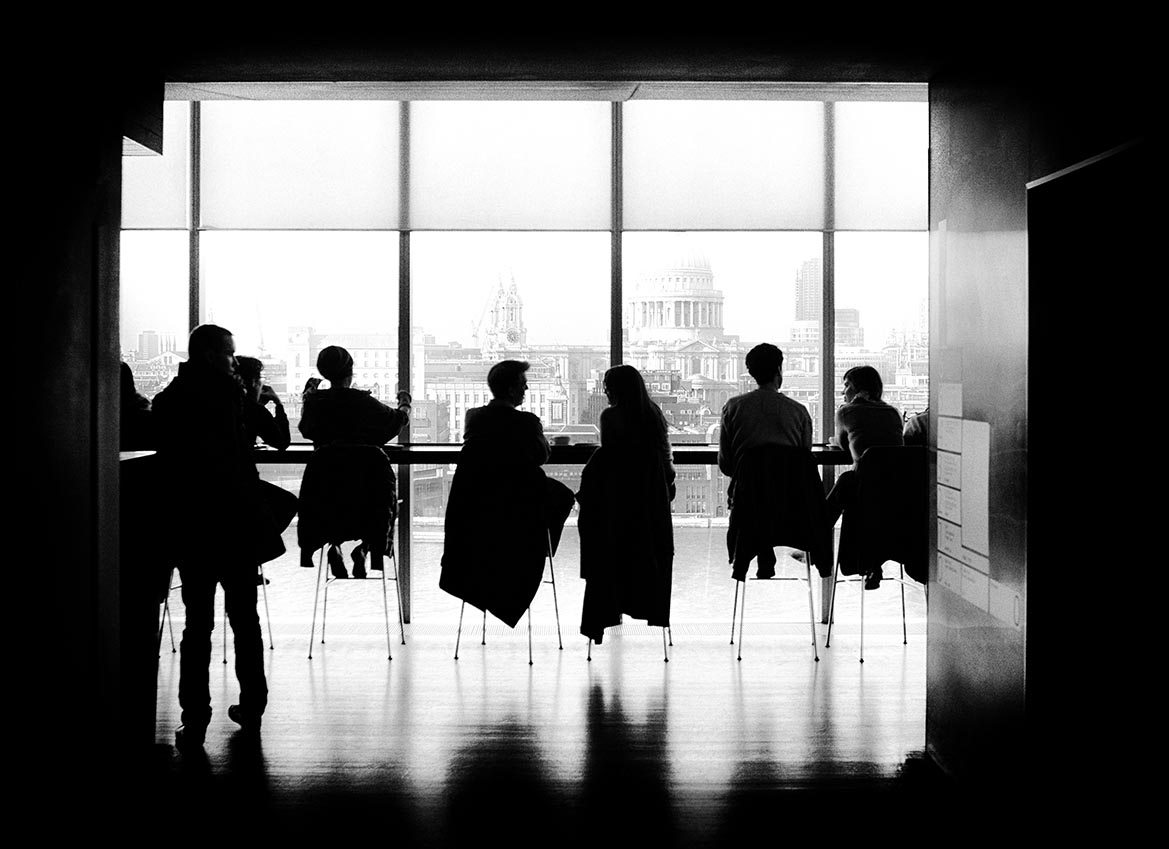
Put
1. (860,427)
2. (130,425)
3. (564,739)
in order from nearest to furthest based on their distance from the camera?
1. (564,739)
2. (130,425)
3. (860,427)

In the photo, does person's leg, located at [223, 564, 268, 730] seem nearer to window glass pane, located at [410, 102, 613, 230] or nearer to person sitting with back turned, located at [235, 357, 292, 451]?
person sitting with back turned, located at [235, 357, 292, 451]

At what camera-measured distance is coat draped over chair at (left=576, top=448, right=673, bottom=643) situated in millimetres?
5129

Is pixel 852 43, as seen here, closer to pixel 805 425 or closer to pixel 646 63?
pixel 646 63

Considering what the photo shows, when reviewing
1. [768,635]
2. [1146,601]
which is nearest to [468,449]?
[768,635]

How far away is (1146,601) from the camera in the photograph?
2.66 metres

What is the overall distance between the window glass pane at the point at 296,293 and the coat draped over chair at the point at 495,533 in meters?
1.60

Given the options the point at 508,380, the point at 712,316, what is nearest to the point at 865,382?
the point at 712,316

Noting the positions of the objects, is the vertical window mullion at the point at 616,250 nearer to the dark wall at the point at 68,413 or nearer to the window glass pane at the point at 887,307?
the window glass pane at the point at 887,307

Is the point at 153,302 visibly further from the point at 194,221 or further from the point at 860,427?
the point at 860,427

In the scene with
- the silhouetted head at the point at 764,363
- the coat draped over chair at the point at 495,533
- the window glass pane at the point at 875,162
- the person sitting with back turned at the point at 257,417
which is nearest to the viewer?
the person sitting with back turned at the point at 257,417

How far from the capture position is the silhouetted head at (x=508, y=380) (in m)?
5.11

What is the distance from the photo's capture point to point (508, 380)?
16.8 feet

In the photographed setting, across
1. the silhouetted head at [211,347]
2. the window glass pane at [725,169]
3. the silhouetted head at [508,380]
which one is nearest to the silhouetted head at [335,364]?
the silhouetted head at [508,380]

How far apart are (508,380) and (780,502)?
1288mm
